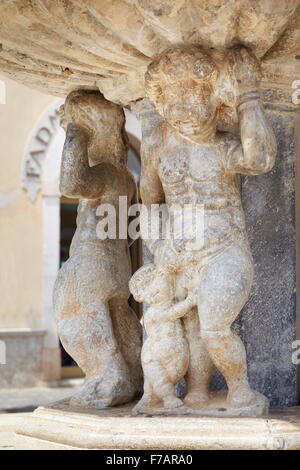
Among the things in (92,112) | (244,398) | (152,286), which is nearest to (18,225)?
(92,112)

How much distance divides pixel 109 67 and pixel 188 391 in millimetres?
1414

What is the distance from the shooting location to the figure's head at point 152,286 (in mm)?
3400

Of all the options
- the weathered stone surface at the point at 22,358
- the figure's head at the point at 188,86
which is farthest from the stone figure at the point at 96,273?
the weathered stone surface at the point at 22,358

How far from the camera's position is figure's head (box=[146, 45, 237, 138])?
127 inches

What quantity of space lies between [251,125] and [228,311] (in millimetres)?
712

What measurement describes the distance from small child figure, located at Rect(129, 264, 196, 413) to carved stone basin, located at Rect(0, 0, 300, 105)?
0.91 meters

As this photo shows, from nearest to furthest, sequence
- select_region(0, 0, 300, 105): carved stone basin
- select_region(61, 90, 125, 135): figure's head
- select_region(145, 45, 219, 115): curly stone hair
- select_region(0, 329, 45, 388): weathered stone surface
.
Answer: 1. select_region(0, 0, 300, 105): carved stone basin
2. select_region(145, 45, 219, 115): curly stone hair
3. select_region(61, 90, 125, 135): figure's head
4. select_region(0, 329, 45, 388): weathered stone surface

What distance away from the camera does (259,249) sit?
3.70 meters

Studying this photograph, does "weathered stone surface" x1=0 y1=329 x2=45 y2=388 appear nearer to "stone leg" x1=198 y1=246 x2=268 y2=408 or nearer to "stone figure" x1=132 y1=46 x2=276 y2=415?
"stone figure" x1=132 y1=46 x2=276 y2=415

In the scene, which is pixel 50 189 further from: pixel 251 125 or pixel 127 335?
pixel 251 125

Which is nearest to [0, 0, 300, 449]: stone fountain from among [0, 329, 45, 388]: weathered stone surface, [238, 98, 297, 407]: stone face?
[238, 98, 297, 407]: stone face

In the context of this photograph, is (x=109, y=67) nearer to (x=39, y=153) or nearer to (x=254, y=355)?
(x=254, y=355)

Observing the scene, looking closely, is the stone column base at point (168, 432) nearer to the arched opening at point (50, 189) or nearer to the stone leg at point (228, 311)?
the stone leg at point (228, 311)
